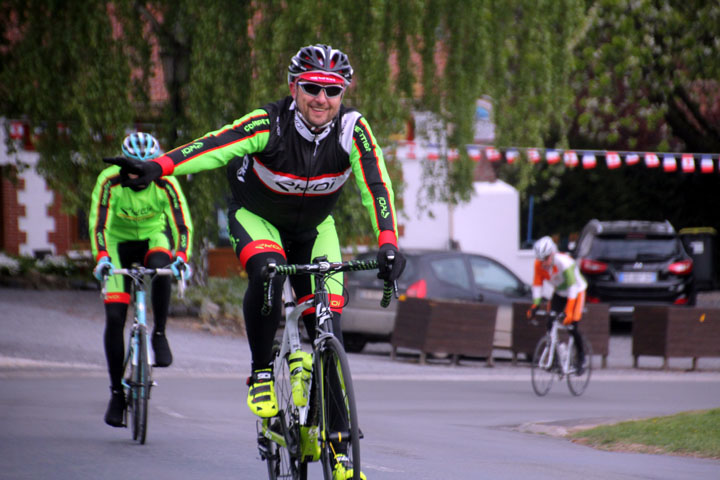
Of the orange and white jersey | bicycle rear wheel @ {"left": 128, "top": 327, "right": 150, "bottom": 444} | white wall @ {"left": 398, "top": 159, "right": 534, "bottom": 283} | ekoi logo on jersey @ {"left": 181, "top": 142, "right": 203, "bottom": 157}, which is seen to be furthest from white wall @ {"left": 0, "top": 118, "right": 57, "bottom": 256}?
ekoi logo on jersey @ {"left": 181, "top": 142, "right": 203, "bottom": 157}

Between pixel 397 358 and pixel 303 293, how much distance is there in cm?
1104

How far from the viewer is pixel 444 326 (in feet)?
52.4

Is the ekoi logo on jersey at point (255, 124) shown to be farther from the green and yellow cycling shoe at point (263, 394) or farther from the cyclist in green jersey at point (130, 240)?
the cyclist in green jersey at point (130, 240)

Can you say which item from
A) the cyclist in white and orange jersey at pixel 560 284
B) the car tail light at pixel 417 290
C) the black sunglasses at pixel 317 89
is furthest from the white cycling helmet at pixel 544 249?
the black sunglasses at pixel 317 89

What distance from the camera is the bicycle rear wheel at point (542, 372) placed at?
528 inches

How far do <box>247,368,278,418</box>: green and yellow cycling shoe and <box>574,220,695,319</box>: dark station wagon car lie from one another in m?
15.0

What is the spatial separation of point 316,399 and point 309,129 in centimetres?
124

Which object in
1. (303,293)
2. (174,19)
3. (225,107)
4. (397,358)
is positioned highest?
(174,19)

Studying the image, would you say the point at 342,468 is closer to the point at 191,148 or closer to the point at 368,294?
the point at 191,148

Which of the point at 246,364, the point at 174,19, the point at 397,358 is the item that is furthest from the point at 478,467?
the point at 174,19

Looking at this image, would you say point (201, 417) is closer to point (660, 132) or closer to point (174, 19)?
point (174, 19)

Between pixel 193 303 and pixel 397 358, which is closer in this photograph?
pixel 397 358

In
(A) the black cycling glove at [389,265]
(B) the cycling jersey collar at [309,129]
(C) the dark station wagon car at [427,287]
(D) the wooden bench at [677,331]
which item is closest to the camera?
(A) the black cycling glove at [389,265]

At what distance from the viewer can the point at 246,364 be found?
47.4ft
